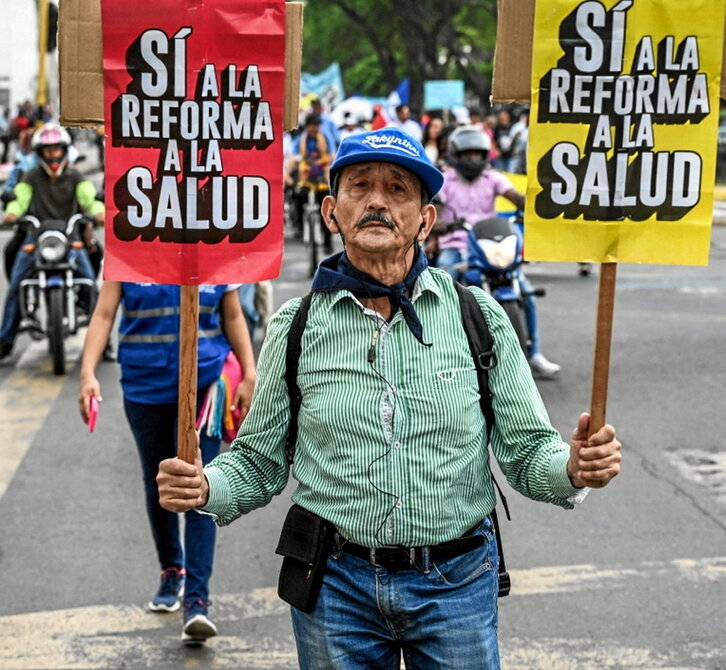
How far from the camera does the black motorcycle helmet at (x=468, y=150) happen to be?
10.4m

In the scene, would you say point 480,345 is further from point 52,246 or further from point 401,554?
point 52,246

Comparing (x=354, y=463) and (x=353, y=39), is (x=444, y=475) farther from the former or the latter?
(x=353, y=39)

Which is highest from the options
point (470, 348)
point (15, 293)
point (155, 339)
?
point (470, 348)

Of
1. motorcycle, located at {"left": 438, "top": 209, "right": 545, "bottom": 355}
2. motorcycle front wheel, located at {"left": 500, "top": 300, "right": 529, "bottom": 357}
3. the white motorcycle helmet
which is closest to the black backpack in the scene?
motorcycle front wheel, located at {"left": 500, "top": 300, "right": 529, "bottom": 357}

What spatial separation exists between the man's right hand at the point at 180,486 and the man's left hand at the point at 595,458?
904 mm

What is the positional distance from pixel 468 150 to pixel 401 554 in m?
7.38

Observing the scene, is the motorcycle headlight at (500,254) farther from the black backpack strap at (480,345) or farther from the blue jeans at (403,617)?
the blue jeans at (403,617)

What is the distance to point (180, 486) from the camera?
3408mm

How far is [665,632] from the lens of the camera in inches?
225

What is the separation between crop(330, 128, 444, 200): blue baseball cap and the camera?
347 cm

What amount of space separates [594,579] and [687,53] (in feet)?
11.2

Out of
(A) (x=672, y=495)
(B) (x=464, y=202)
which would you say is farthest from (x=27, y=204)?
(A) (x=672, y=495)

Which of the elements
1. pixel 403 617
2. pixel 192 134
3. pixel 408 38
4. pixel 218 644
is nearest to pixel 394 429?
pixel 403 617

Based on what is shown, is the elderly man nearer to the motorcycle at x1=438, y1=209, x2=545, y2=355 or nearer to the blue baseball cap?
the blue baseball cap
